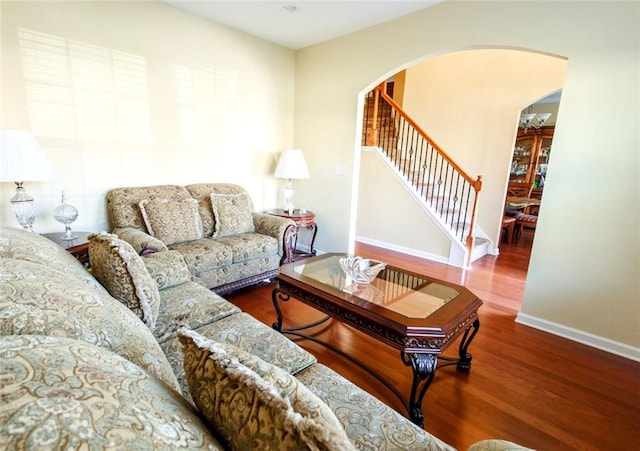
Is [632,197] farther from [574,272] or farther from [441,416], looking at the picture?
[441,416]

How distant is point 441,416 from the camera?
1.62m

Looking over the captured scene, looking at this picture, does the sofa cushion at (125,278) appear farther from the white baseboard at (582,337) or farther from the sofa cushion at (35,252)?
the white baseboard at (582,337)

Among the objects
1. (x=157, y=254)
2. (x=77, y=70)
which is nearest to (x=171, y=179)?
(x=77, y=70)

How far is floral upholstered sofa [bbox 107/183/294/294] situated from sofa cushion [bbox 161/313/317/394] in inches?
42.1

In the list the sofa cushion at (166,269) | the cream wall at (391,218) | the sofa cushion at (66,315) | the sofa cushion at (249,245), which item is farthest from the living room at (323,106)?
the sofa cushion at (66,315)

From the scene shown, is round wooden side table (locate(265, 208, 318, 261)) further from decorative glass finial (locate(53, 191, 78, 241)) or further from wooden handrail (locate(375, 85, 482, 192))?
wooden handrail (locate(375, 85, 482, 192))

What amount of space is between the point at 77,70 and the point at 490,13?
3.39 m

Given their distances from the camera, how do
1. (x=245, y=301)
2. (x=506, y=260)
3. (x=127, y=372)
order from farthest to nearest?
(x=506, y=260) → (x=245, y=301) → (x=127, y=372)

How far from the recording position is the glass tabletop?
1.71m

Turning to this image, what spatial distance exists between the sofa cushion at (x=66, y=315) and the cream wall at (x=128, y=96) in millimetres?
2122

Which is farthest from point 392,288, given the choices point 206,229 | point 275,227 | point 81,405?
point 206,229

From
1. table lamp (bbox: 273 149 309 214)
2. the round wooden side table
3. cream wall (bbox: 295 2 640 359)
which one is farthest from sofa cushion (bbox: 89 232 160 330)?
cream wall (bbox: 295 2 640 359)

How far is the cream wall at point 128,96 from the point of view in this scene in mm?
2348

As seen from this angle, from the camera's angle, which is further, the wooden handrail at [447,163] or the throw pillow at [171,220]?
the wooden handrail at [447,163]
